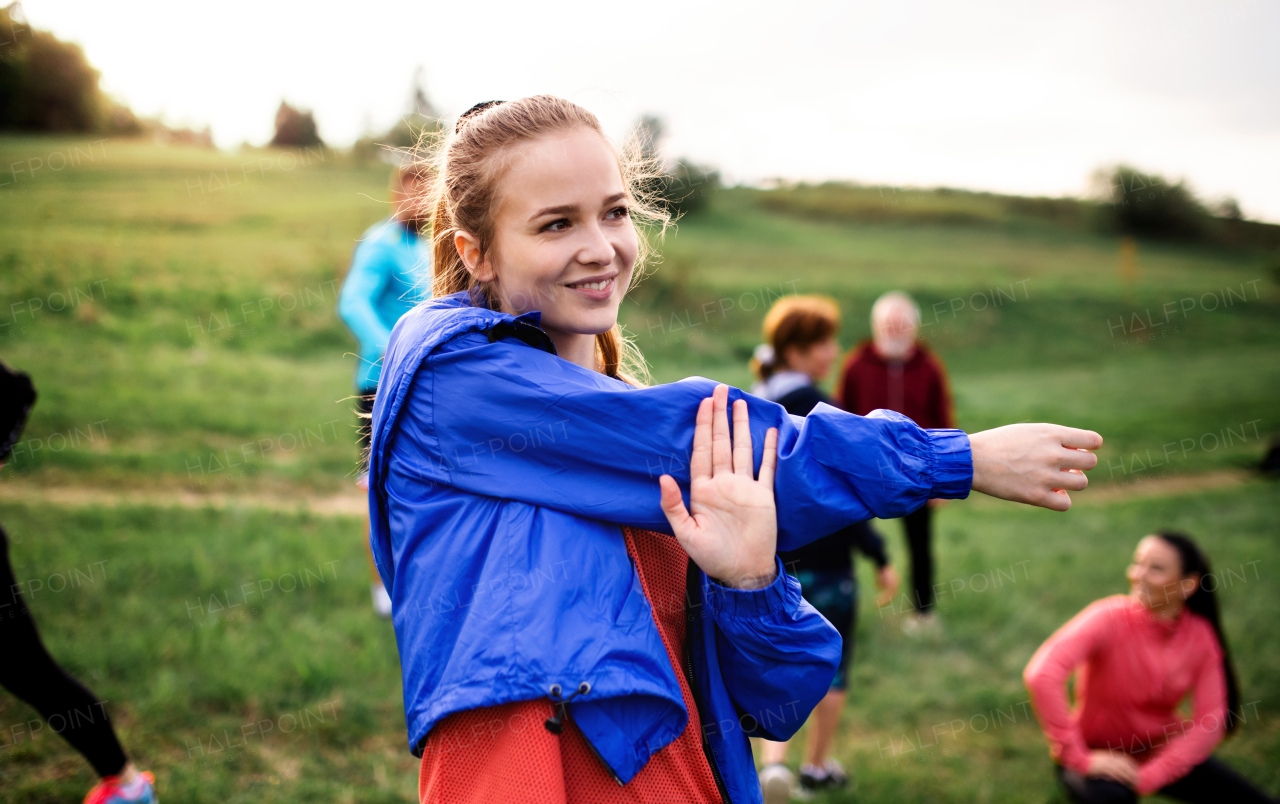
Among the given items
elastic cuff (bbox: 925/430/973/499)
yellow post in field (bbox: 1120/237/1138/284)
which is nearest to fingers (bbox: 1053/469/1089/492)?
elastic cuff (bbox: 925/430/973/499)

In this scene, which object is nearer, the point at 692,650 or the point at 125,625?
the point at 692,650

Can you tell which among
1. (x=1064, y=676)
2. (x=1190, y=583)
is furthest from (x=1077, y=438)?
(x=1190, y=583)

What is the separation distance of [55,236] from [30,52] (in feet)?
15.2

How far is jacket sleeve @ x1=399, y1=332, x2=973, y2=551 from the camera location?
1258 millimetres

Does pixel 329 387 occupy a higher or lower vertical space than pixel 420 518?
lower

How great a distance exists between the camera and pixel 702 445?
1.29 m

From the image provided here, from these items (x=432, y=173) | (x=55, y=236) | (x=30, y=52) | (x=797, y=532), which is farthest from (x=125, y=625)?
(x=30, y=52)

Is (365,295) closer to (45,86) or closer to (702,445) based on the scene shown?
(702,445)

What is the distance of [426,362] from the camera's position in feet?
4.41

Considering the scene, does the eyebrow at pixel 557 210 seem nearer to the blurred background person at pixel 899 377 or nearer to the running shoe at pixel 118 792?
the running shoe at pixel 118 792

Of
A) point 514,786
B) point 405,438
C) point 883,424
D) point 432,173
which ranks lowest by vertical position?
point 514,786

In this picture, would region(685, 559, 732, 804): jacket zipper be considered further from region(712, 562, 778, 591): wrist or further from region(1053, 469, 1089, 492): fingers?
region(1053, 469, 1089, 492): fingers

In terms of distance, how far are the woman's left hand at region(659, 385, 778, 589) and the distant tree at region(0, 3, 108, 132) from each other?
16.7 metres

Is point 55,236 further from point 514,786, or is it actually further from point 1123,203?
point 1123,203
